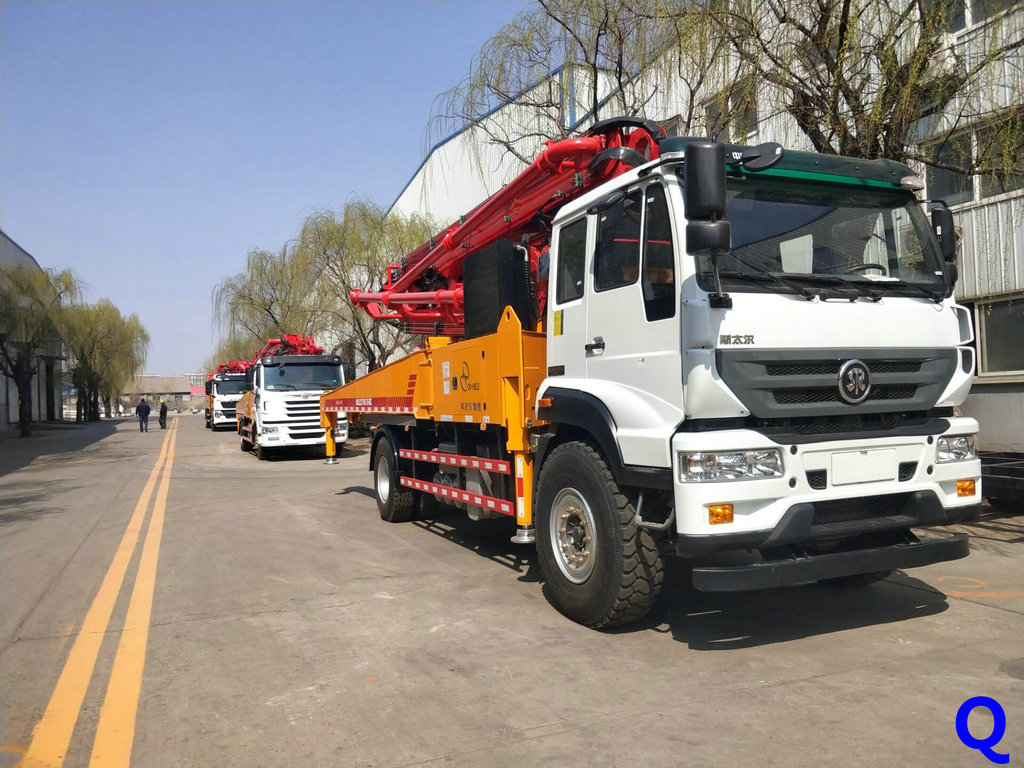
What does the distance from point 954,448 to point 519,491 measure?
2.98m

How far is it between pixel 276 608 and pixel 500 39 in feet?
27.0

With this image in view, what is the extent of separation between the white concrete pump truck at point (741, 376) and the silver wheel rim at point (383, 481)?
402cm

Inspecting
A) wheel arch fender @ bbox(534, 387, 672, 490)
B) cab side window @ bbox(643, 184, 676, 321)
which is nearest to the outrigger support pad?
wheel arch fender @ bbox(534, 387, 672, 490)

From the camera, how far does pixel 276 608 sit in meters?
5.89

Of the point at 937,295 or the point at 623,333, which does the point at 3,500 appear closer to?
the point at 623,333

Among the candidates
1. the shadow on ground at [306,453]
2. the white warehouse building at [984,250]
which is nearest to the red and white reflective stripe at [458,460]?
the white warehouse building at [984,250]

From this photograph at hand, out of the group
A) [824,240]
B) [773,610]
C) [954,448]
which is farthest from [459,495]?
[954,448]

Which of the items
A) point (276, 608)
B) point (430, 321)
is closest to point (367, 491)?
point (430, 321)

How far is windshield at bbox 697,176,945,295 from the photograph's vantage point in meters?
4.61

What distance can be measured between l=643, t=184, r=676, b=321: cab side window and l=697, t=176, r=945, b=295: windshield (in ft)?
0.83

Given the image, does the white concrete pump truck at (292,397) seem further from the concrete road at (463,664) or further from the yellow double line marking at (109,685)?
the yellow double line marking at (109,685)

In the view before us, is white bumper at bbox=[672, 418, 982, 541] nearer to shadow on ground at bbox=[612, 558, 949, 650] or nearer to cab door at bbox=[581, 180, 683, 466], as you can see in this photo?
cab door at bbox=[581, 180, 683, 466]

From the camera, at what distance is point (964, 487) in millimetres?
4926

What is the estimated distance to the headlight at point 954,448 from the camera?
486 cm
